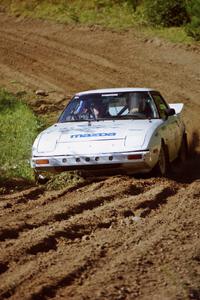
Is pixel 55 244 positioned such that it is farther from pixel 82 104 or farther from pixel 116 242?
pixel 82 104

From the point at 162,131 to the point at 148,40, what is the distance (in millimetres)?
17332

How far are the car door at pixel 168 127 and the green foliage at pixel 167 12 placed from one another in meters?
18.1

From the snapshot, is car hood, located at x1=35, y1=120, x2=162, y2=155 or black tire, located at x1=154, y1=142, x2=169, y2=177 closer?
car hood, located at x1=35, y1=120, x2=162, y2=155

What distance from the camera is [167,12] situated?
1164 inches

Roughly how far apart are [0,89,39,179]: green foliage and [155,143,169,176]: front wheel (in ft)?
6.17

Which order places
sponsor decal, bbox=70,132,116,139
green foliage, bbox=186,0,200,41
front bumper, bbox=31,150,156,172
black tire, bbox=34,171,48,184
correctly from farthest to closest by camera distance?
green foliage, bbox=186,0,200,41
black tire, bbox=34,171,48,184
sponsor decal, bbox=70,132,116,139
front bumper, bbox=31,150,156,172

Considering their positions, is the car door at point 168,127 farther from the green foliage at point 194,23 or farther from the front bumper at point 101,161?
Result: the green foliage at point 194,23

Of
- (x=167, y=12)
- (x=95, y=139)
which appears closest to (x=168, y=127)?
(x=95, y=139)

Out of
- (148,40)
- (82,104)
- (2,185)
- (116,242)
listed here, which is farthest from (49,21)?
(116,242)

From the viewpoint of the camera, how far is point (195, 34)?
89.7 feet

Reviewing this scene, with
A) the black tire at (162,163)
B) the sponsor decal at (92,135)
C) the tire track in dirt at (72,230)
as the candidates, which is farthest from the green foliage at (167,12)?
the tire track in dirt at (72,230)

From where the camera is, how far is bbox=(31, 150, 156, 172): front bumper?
9312mm

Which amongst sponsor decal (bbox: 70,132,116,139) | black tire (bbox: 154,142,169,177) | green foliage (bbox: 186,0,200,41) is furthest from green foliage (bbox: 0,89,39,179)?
green foliage (bbox: 186,0,200,41)

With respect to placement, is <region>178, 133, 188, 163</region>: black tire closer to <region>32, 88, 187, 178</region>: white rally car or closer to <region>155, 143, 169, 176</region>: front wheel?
<region>32, 88, 187, 178</region>: white rally car
